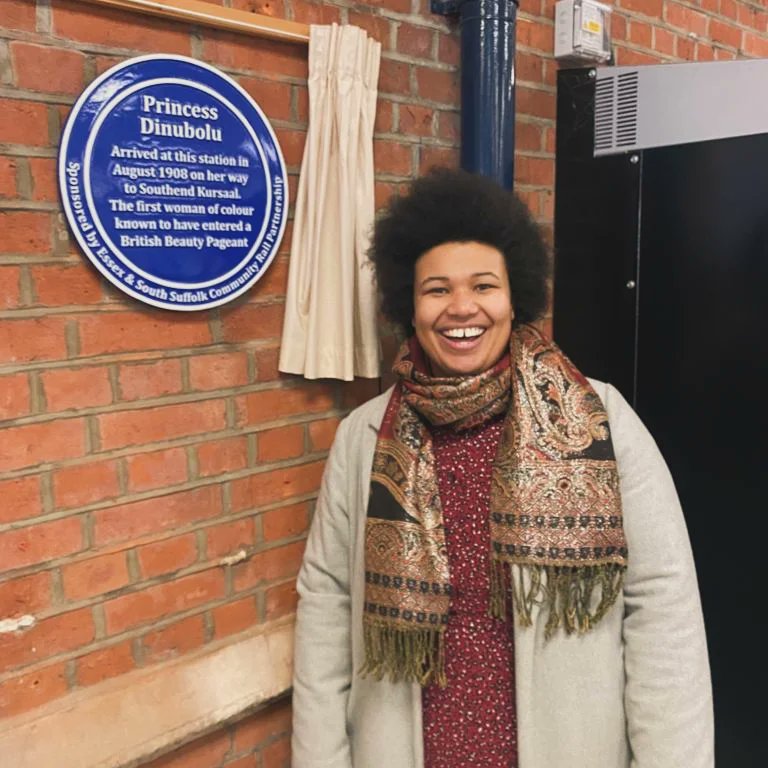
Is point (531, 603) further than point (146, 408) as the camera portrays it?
No

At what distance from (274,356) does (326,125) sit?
0.46 metres

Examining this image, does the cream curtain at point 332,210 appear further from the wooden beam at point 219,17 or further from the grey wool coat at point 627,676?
the grey wool coat at point 627,676

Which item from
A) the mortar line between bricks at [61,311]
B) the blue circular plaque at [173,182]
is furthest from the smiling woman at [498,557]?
the mortar line between bricks at [61,311]

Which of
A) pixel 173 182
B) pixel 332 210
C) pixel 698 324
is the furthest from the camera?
pixel 698 324

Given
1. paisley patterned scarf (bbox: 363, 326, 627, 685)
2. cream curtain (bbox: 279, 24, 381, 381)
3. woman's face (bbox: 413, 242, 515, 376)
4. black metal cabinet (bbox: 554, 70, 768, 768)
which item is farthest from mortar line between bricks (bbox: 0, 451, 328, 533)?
black metal cabinet (bbox: 554, 70, 768, 768)

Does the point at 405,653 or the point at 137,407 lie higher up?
the point at 137,407

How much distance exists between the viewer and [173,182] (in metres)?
1.33

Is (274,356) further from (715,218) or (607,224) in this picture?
(715,218)

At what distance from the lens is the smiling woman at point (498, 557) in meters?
1.21

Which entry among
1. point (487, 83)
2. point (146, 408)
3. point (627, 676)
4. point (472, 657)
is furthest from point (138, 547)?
point (487, 83)

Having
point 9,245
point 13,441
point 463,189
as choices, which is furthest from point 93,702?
point 463,189

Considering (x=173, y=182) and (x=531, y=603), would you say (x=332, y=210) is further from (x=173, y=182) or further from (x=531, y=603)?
(x=531, y=603)

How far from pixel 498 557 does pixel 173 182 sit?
84 cm

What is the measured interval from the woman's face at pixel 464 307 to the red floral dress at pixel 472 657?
0.49 feet
